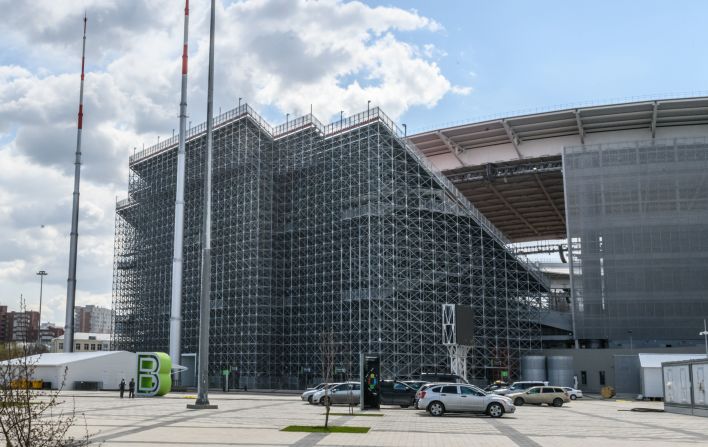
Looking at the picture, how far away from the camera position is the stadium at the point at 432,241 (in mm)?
60125

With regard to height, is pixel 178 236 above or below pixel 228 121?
below

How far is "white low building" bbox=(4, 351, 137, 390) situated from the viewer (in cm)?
5647

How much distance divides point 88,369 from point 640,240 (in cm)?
4670

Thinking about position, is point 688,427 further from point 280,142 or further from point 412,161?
point 280,142

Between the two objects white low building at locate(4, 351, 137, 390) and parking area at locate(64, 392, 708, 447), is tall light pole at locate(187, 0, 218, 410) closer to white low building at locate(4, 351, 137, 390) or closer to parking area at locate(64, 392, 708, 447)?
parking area at locate(64, 392, 708, 447)

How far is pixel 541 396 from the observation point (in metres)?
43.6

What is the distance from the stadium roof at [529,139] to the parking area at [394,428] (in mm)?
34911

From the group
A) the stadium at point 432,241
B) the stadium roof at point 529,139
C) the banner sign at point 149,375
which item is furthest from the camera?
the stadium roof at point 529,139

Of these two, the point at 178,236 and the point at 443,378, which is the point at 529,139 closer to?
the point at 443,378

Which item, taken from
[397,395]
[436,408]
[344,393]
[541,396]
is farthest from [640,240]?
[436,408]

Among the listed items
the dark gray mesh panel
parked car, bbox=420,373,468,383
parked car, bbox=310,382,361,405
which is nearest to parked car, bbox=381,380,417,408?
→ parked car, bbox=310,382,361,405

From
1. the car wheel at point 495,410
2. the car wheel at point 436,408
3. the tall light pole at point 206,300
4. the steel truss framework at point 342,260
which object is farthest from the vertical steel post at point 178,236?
the car wheel at point 495,410

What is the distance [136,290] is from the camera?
81438mm

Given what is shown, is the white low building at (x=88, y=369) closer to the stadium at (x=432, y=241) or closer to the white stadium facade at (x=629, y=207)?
the stadium at (x=432, y=241)
